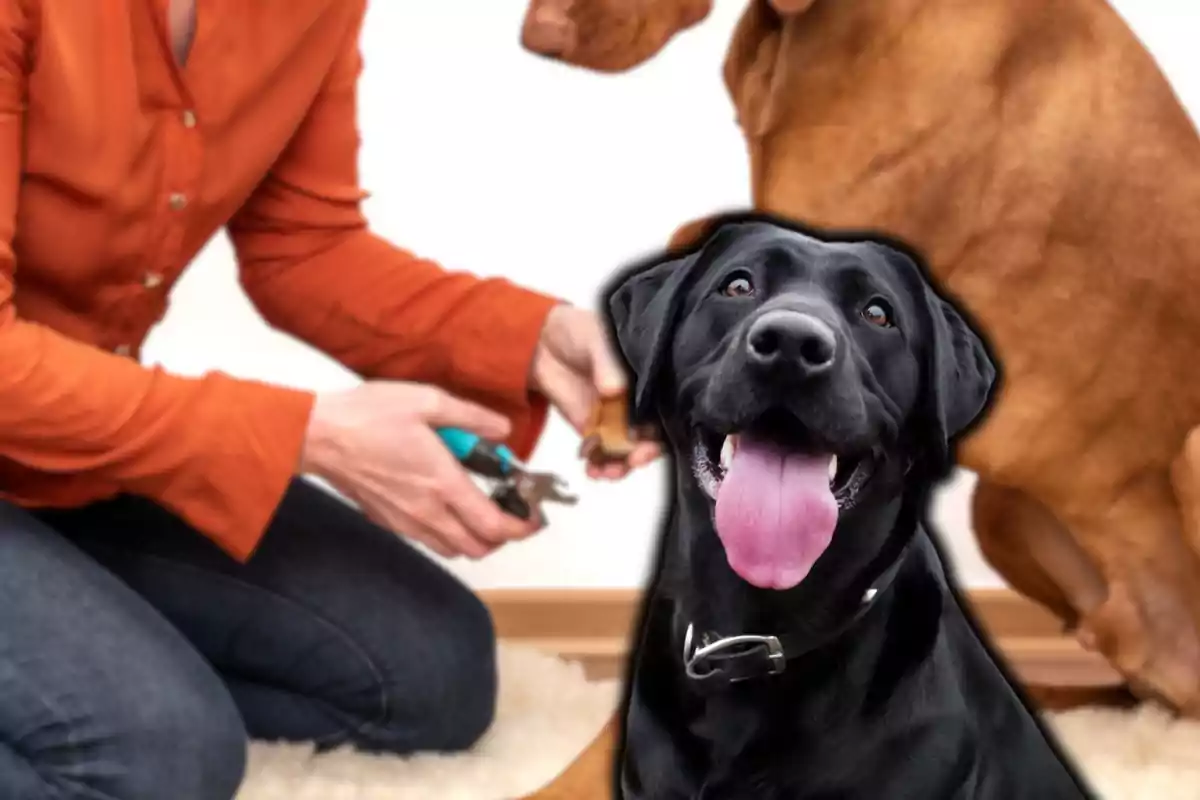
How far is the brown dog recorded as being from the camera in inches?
31.8

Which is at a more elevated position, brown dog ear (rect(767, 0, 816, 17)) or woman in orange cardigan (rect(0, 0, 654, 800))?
brown dog ear (rect(767, 0, 816, 17))

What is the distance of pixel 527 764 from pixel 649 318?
25.6 inches

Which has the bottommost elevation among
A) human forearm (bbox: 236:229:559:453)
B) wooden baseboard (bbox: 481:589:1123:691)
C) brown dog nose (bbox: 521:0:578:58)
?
wooden baseboard (bbox: 481:589:1123:691)

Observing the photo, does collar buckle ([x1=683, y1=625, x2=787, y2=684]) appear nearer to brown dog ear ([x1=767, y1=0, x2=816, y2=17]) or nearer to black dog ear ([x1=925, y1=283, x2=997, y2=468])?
black dog ear ([x1=925, y1=283, x2=997, y2=468])

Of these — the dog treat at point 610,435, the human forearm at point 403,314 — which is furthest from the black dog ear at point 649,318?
the human forearm at point 403,314

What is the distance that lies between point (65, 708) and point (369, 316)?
0.39 metres

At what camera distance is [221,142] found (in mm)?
878

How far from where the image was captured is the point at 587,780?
857 mm

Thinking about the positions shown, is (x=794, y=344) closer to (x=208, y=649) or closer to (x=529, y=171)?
(x=208, y=649)

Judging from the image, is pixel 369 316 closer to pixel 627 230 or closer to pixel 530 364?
pixel 530 364

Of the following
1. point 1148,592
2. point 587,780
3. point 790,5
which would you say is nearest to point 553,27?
point 790,5

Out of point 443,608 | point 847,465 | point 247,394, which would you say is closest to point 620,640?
point 443,608

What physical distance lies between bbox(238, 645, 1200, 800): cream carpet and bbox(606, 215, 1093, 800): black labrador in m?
0.44

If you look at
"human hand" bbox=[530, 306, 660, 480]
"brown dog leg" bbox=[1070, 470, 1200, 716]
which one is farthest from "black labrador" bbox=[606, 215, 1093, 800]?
"brown dog leg" bbox=[1070, 470, 1200, 716]
